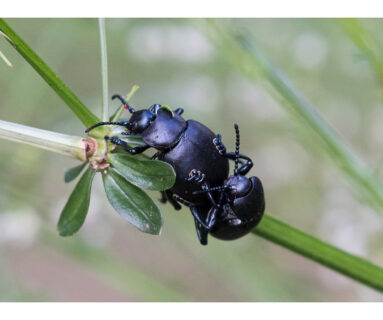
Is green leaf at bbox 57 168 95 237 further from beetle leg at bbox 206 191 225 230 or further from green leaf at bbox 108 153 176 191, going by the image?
beetle leg at bbox 206 191 225 230

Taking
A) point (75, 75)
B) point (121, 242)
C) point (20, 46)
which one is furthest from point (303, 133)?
point (121, 242)

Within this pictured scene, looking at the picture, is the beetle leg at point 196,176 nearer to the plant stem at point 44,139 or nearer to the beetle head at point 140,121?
the beetle head at point 140,121

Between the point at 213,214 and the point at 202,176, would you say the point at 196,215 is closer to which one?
the point at 213,214

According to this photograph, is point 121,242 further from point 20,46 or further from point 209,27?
point 20,46

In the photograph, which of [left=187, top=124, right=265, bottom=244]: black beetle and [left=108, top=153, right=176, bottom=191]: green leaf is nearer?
[left=108, top=153, right=176, bottom=191]: green leaf

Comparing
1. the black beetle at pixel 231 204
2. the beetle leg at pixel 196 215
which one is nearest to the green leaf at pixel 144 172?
the black beetle at pixel 231 204

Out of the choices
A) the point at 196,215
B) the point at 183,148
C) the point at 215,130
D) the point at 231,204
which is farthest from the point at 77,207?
the point at 215,130

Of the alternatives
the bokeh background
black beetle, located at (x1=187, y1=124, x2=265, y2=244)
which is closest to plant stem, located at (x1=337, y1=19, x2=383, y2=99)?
the bokeh background
